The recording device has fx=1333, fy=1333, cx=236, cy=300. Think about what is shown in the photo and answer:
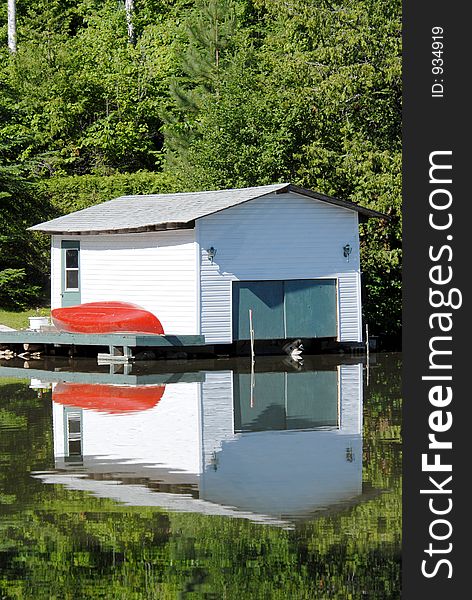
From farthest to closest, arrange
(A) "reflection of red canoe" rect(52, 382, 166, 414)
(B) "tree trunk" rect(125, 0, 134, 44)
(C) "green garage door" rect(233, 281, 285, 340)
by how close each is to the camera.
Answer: (B) "tree trunk" rect(125, 0, 134, 44), (C) "green garage door" rect(233, 281, 285, 340), (A) "reflection of red canoe" rect(52, 382, 166, 414)

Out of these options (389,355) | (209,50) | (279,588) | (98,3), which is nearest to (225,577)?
Result: (279,588)

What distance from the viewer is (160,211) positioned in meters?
34.3

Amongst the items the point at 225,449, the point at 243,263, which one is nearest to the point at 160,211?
the point at 243,263

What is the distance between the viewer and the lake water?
11.6 meters

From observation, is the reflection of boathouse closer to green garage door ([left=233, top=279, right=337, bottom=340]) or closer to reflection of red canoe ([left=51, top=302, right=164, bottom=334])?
reflection of red canoe ([left=51, top=302, right=164, bottom=334])

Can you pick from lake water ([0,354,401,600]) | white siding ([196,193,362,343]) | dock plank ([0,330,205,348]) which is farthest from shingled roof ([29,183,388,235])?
lake water ([0,354,401,600])

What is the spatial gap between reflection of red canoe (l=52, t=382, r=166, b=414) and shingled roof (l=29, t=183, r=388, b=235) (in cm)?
657

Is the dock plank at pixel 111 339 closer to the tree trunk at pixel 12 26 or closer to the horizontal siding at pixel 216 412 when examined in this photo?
the horizontal siding at pixel 216 412

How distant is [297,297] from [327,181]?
650 centimetres

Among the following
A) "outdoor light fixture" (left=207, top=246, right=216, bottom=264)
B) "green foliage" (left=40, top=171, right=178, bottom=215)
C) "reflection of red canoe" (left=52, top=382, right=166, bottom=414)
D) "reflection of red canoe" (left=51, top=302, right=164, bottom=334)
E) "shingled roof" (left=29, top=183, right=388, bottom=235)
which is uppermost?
"green foliage" (left=40, top=171, right=178, bottom=215)

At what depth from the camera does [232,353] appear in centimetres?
3316

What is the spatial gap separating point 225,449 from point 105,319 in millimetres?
14487

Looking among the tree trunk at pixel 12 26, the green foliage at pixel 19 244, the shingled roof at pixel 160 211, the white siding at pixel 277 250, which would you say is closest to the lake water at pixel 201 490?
the white siding at pixel 277 250

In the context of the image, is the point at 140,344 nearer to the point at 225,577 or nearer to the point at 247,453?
the point at 247,453
